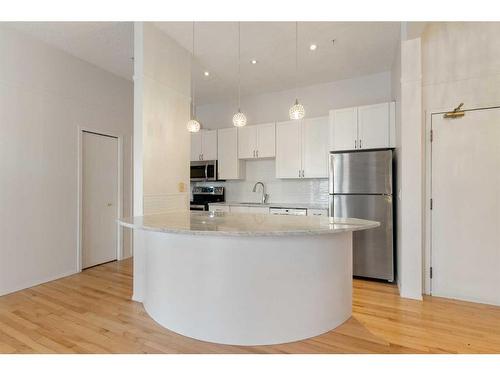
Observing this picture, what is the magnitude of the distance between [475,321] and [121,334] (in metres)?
3.00

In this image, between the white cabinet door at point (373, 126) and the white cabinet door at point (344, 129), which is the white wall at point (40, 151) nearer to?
the white cabinet door at point (344, 129)

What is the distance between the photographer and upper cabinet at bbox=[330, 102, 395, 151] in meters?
3.60

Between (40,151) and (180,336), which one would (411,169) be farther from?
(40,151)

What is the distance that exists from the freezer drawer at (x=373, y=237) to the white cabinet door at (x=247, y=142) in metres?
1.79

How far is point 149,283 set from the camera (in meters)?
2.58

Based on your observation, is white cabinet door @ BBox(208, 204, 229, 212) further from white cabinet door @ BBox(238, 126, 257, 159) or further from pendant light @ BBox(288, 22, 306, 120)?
pendant light @ BBox(288, 22, 306, 120)

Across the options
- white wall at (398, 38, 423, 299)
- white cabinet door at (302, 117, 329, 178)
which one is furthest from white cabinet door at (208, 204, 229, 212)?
white wall at (398, 38, 423, 299)

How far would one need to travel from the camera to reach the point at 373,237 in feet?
11.5

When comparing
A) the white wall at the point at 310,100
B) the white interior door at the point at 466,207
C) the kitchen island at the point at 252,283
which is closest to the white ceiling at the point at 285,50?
the white wall at the point at 310,100

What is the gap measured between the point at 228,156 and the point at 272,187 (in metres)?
0.96

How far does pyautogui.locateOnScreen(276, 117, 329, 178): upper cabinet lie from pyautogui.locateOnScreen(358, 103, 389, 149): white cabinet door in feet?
2.03

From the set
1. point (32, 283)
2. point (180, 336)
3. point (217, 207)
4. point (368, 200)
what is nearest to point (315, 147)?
point (368, 200)
